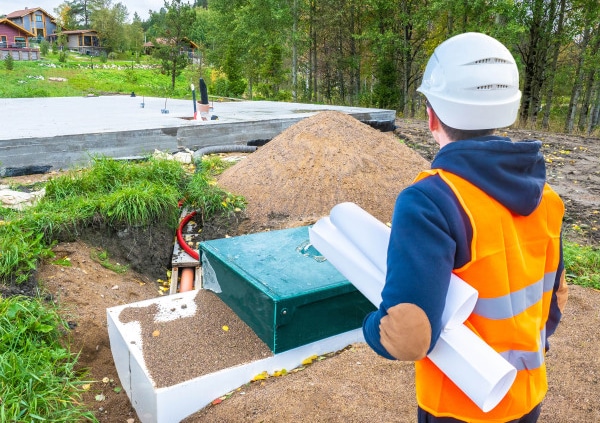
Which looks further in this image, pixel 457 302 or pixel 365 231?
pixel 365 231

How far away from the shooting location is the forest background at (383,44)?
18562 millimetres

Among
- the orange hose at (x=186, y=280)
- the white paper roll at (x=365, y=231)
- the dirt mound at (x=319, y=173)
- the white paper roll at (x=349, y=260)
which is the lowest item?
the orange hose at (x=186, y=280)

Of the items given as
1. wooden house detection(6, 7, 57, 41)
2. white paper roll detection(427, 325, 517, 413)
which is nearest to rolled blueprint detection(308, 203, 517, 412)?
white paper roll detection(427, 325, 517, 413)

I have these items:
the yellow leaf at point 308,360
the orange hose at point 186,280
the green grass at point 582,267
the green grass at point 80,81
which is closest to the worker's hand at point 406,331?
the yellow leaf at point 308,360

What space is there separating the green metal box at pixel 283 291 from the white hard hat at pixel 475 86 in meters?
1.49

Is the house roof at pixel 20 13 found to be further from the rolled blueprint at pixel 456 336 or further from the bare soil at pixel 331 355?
the rolled blueprint at pixel 456 336

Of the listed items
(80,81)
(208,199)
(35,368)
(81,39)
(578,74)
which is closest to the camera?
(35,368)

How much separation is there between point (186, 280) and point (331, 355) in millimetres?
1846

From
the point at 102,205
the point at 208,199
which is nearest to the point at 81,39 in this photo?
the point at 208,199

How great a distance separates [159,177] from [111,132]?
88.2 inches

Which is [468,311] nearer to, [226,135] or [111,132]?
[111,132]

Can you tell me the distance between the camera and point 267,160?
599 cm

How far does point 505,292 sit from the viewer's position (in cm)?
115

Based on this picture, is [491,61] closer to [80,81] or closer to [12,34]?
[80,81]
